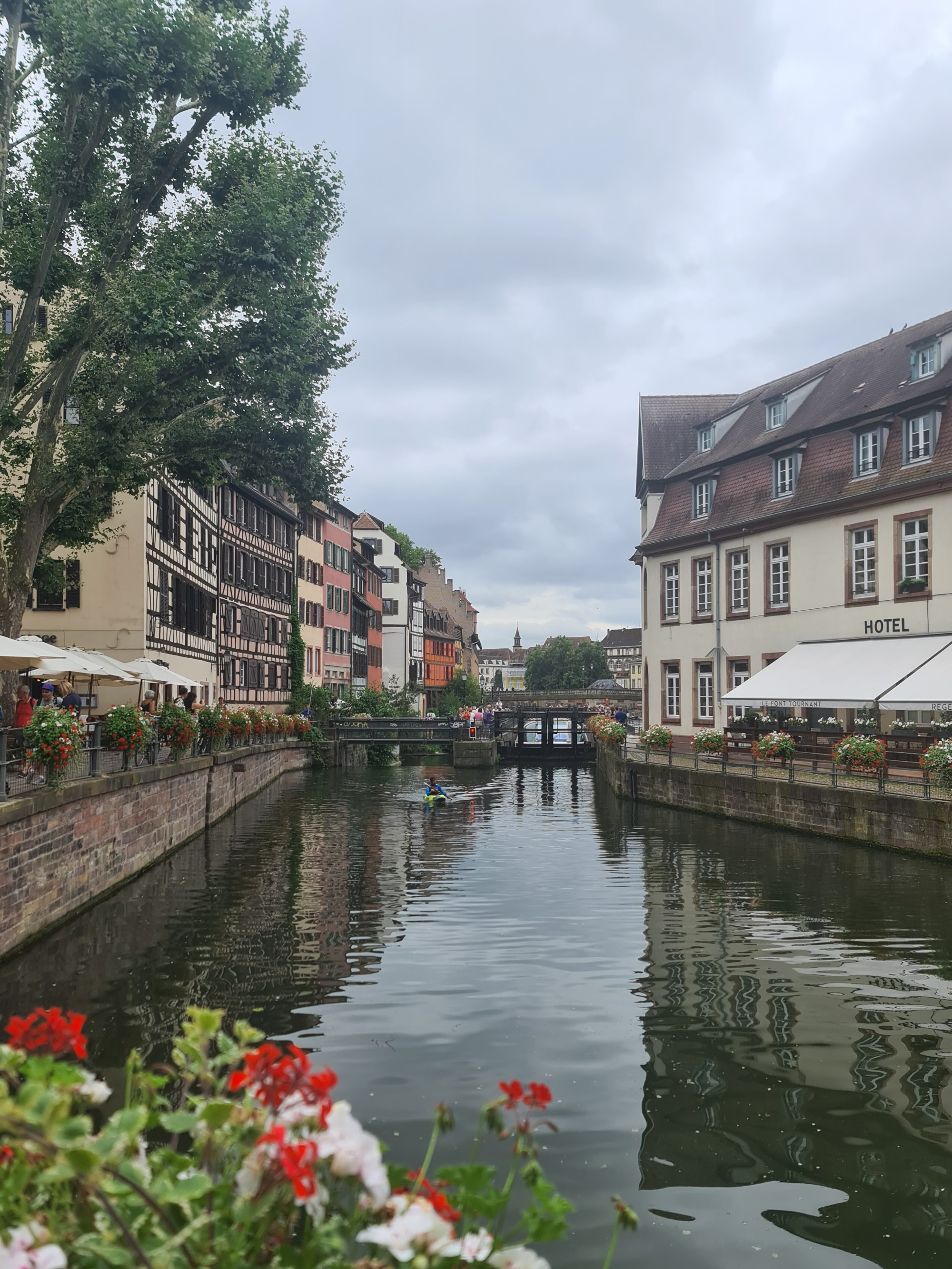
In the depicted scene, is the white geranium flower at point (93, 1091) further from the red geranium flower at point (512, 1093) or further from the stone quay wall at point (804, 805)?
the stone quay wall at point (804, 805)

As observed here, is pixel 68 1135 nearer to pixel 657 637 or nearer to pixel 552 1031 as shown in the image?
pixel 552 1031

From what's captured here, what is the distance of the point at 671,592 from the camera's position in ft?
128

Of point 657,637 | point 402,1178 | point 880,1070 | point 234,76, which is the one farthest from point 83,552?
point 402,1178

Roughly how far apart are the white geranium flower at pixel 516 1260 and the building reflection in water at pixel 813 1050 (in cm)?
437

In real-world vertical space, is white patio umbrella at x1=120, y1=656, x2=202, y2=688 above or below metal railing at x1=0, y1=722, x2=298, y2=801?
above

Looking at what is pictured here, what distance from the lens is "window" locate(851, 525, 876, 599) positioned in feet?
96.4

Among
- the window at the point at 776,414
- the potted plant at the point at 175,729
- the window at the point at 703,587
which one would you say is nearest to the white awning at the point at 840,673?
the window at the point at 703,587

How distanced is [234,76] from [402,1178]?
18339 millimetres

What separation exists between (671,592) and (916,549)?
38.9 ft

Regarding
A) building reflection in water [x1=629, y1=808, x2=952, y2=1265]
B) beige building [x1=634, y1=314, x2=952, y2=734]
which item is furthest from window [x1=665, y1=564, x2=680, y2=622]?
building reflection in water [x1=629, y1=808, x2=952, y2=1265]

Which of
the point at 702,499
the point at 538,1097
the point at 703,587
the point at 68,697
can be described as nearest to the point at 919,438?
the point at 703,587

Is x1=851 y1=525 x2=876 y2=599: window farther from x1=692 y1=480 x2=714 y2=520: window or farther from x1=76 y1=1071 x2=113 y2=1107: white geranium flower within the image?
x1=76 y1=1071 x2=113 y2=1107: white geranium flower

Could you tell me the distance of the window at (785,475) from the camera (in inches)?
1302

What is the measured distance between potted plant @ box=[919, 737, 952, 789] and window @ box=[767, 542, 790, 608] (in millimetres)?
13221
